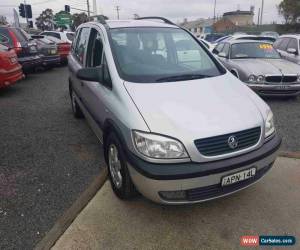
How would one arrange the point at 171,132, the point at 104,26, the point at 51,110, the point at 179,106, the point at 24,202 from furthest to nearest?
the point at 51,110, the point at 104,26, the point at 24,202, the point at 179,106, the point at 171,132

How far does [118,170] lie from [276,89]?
16.6 ft

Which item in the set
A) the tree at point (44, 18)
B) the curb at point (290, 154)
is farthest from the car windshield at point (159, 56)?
the tree at point (44, 18)

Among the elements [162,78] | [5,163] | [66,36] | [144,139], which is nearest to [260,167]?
[144,139]

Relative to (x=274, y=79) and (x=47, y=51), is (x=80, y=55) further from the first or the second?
(x=47, y=51)

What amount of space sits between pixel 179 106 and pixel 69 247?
5.11 ft

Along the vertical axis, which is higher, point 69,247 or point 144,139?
point 144,139

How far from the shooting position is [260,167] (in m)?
2.77

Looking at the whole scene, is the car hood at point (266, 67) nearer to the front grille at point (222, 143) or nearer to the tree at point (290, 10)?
the front grille at point (222, 143)

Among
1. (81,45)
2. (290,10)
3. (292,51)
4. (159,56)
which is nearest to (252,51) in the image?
(292,51)

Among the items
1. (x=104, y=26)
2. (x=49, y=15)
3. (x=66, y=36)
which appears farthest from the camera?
(x=49, y=15)

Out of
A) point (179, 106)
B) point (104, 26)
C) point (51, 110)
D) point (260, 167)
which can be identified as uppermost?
point (104, 26)

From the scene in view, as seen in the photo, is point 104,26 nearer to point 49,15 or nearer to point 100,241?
point 100,241

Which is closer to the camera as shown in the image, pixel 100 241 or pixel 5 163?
pixel 100 241

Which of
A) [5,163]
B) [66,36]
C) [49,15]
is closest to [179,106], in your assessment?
[5,163]
